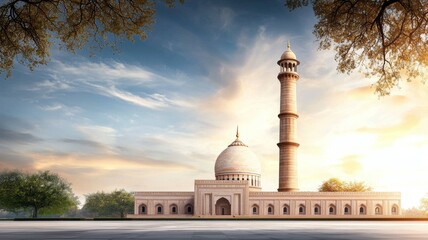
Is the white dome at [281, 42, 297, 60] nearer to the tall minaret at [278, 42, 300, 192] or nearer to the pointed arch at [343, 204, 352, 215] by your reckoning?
the tall minaret at [278, 42, 300, 192]

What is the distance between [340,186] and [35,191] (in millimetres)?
49494

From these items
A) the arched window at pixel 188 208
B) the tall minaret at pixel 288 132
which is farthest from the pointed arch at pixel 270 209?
the arched window at pixel 188 208

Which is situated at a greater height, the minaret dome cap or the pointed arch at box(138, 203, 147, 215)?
the minaret dome cap

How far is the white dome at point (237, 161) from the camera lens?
70.0 metres

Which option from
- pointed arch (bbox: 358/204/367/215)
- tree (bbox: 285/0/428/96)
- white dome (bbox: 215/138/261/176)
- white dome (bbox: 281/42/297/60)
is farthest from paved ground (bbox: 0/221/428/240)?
white dome (bbox: 215/138/261/176)

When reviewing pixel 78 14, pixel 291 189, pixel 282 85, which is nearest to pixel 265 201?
pixel 291 189

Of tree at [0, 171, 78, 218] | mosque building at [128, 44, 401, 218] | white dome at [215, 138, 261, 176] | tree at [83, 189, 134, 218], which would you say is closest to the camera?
tree at [0, 171, 78, 218]

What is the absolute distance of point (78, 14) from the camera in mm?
16250

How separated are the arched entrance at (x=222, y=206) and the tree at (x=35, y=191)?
19.7 metres

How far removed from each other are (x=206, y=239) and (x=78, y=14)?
930 centimetres

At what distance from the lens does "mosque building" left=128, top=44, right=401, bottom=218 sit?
61.2m

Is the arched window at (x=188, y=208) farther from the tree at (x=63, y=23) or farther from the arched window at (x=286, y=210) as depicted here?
the tree at (x=63, y=23)

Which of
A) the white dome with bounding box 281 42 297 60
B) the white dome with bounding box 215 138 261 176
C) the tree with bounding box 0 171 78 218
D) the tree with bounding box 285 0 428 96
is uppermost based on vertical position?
the white dome with bounding box 281 42 297 60

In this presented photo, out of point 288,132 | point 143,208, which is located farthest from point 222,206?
point 288,132
